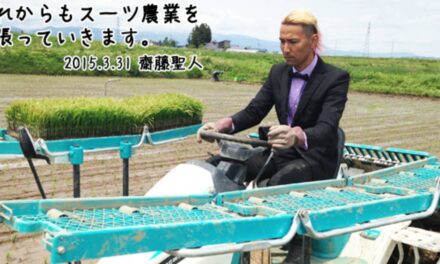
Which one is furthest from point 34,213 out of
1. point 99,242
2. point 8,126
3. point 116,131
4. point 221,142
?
point 8,126

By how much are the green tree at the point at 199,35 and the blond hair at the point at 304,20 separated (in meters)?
85.8

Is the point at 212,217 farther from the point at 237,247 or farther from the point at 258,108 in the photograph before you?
the point at 258,108

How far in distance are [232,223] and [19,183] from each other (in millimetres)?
5571

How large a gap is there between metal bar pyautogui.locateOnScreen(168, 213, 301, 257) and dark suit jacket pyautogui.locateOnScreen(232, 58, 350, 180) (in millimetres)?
986

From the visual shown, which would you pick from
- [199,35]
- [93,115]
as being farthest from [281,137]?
[199,35]

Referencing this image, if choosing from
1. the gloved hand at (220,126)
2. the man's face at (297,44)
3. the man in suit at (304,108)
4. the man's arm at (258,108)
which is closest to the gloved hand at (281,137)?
the man in suit at (304,108)

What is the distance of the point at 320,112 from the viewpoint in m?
3.27

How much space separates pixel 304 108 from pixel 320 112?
10 cm

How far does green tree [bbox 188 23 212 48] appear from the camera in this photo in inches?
3497

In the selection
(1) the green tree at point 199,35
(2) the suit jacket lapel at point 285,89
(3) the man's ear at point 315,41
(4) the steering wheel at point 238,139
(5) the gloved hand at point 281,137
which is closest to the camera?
(5) the gloved hand at point 281,137

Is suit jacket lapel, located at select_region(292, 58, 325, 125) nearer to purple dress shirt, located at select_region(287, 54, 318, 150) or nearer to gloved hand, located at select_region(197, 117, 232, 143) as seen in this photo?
purple dress shirt, located at select_region(287, 54, 318, 150)

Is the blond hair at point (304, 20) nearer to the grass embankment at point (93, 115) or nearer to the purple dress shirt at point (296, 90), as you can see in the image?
the purple dress shirt at point (296, 90)

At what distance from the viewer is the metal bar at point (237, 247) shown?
1863 mm

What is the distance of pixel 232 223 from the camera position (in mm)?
1963
